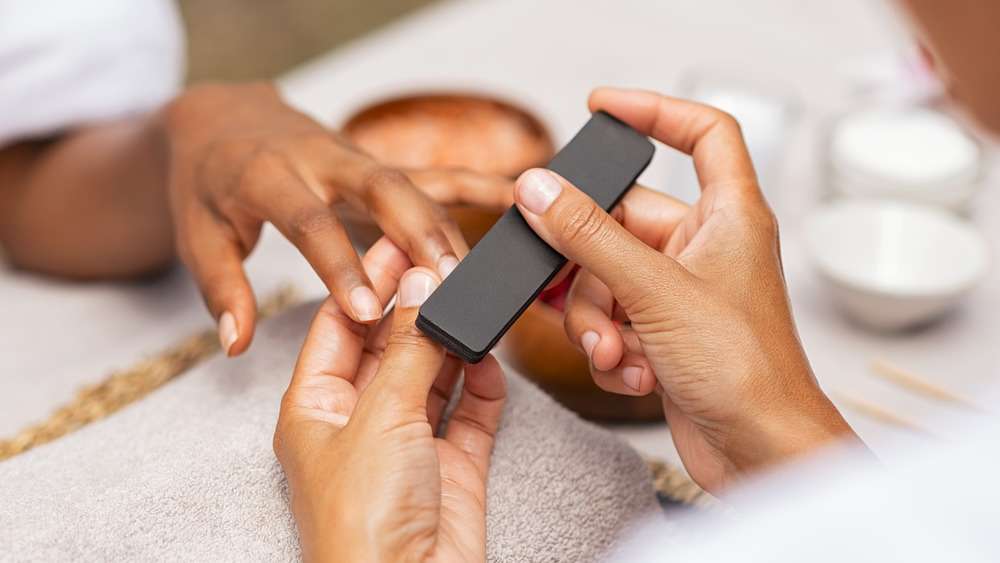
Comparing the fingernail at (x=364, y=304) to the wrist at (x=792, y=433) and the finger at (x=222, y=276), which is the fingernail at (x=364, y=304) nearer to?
the finger at (x=222, y=276)

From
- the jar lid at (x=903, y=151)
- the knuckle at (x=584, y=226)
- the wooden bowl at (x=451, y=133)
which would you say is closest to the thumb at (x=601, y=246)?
the knuckle at (x=584, y=226)

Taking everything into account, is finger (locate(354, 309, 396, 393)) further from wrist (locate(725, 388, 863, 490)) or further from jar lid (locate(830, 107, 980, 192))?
jar lid (locate(830, 107, 980, 192))

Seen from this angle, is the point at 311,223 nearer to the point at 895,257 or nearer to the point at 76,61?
the point at 76,61

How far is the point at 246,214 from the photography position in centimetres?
59

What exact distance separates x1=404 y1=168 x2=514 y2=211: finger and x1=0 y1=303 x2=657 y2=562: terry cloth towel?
0.46 ft

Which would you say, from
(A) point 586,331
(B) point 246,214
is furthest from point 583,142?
(B) point 246,214

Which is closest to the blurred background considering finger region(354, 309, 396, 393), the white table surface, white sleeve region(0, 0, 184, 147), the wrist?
the white table surface

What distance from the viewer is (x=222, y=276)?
58cm

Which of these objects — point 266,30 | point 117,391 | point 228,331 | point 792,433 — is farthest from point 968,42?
point 266,30

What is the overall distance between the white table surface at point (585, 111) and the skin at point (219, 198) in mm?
60

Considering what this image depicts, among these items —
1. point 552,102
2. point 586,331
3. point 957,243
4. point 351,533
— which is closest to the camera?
point 351,533

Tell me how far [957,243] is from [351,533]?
652mm

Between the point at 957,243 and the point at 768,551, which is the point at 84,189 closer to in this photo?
the point at 768,551

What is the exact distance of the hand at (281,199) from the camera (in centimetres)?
51
